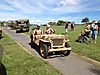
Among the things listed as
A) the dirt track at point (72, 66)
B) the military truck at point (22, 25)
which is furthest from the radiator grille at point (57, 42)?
the military truck at point (22, 25)

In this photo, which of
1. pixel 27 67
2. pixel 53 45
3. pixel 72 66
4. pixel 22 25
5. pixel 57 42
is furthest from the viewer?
pixel 22 25

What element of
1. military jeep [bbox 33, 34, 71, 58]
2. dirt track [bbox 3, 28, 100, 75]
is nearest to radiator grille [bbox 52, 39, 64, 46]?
military jeep [bbox 33, 34, 71, 58]

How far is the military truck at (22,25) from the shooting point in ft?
129

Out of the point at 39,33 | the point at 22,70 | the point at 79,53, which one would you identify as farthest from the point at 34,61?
the point at 39,33

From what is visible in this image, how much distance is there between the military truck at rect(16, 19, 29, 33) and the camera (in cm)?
3925

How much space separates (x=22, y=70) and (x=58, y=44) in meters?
4.01

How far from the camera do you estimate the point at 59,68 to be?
9938mm

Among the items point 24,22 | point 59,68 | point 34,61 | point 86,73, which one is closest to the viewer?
point 86,73

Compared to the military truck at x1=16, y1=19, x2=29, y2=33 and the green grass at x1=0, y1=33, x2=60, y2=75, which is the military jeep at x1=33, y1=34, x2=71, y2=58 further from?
the military truck at x1=16, y1=19, x2=29, y2=33

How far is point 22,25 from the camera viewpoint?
3966 cm

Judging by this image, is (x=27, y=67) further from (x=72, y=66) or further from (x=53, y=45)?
(x=53, y=45)

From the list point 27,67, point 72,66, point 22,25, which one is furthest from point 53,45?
point 22,25

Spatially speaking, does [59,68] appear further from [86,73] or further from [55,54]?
[55,54]

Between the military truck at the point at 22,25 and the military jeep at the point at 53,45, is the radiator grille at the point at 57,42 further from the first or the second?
the military truck at the point at 22,25
